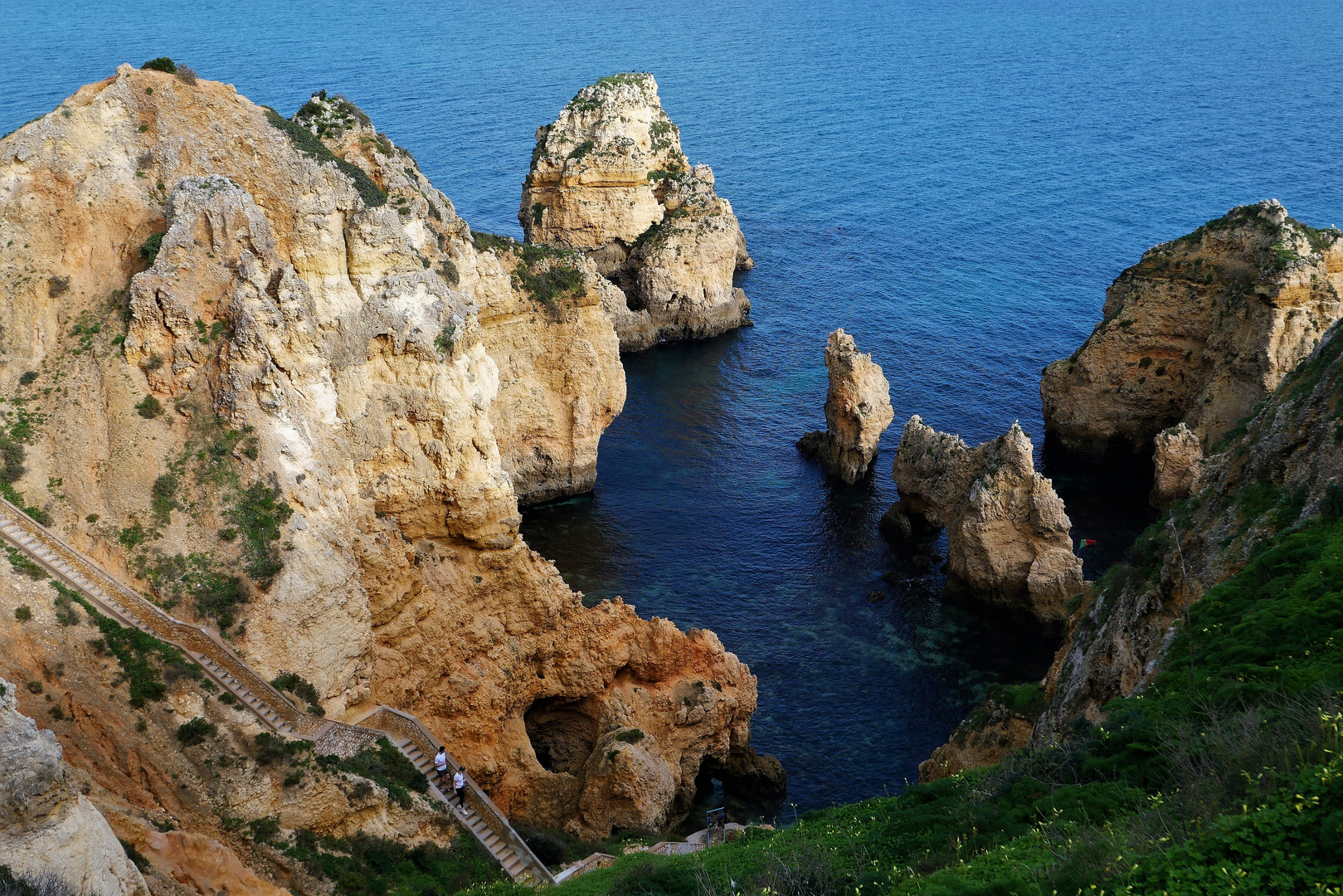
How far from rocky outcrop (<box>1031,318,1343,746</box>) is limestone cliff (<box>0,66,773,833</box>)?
56.5 ft

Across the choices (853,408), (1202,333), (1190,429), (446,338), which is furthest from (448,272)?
(1202,333)

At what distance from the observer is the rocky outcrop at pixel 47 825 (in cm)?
2523

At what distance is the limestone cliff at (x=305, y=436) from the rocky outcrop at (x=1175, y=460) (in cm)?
3223

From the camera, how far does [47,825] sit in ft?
85.1

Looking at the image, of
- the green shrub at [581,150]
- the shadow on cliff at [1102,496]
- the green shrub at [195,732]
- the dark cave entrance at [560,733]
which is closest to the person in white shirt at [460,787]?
the green shrub at [195,732]

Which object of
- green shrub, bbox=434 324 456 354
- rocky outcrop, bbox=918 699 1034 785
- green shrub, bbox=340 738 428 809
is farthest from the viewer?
green shrub, bbox=434 324 456 354

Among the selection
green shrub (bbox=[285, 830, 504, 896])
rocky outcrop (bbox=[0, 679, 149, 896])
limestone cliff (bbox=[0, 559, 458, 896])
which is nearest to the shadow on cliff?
green shrub (bbox=[285, 830, 504, 896])

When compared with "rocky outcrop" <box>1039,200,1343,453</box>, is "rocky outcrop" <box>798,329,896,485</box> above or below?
below

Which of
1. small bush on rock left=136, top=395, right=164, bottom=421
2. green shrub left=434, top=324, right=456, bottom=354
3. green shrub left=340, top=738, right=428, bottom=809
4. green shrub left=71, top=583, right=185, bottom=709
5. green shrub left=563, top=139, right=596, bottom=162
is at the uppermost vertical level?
green shrub left=563, top=139, right=596, bottom=162

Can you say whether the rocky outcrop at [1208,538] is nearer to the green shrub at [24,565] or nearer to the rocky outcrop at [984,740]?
the rocky outcrop at [984,740]

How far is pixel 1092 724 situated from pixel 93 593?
3066 centimetres

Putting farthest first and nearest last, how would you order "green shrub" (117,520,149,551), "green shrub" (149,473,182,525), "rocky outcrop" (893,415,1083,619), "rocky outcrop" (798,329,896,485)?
"rocky outcrop" (798,329,896,485)
"rocky outcrop" (893,415,1083,619)
"green shrub" (149,473,182,525)
"green shrub" (117,520,149,551)

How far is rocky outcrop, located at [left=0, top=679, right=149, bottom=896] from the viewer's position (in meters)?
25.2

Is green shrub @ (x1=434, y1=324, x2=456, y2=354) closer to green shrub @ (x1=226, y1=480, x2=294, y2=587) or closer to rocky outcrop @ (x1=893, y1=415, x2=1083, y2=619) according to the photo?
green shrub @ (x1=226, y1=480, x2=294, y2=587)
